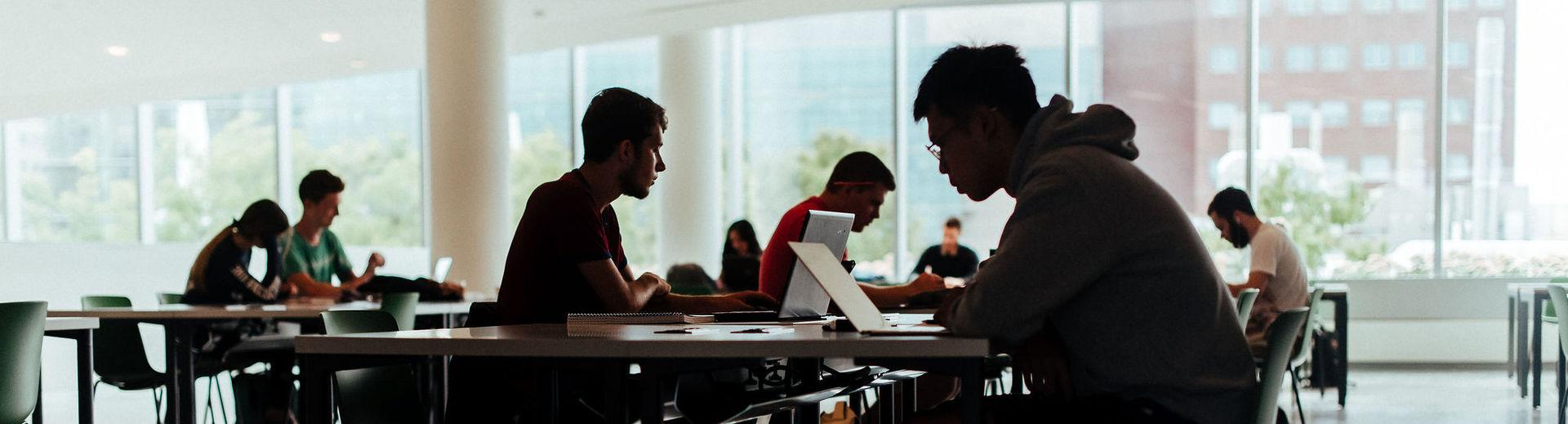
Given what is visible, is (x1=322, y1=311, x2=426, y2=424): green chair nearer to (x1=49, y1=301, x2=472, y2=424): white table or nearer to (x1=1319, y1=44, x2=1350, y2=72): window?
(x1=49, y1=301, x2=472, y2=424): white table

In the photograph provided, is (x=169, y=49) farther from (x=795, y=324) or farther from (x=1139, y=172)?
(x=1139, y=172)

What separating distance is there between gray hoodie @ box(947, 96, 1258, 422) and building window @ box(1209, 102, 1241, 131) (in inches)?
342

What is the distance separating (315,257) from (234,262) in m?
0.72

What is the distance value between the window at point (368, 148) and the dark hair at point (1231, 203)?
7346 mm

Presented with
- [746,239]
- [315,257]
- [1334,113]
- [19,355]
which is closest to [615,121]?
[19,355]

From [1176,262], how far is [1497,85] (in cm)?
919

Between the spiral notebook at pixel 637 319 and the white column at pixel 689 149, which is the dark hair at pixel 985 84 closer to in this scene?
the spiral notebook at pixel 637 319

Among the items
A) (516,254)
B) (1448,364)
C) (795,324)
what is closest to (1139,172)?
(795,324)

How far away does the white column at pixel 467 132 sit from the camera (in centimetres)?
786

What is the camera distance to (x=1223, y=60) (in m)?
10.2

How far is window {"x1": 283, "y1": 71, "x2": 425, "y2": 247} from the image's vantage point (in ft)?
38.1

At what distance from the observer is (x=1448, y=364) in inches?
382

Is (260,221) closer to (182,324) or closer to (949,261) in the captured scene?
(182,324)

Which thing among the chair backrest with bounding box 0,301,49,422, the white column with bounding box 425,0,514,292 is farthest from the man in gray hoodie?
the white column with bounding box 425,0,514,292
